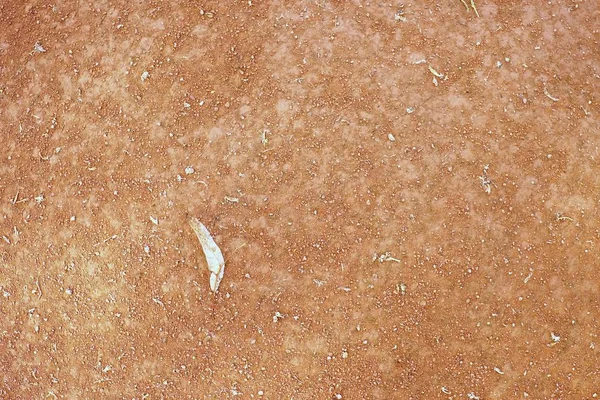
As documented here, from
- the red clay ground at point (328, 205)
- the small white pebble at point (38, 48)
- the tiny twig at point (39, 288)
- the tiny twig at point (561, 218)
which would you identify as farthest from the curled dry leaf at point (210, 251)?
the tiny twig at point (561, 218)

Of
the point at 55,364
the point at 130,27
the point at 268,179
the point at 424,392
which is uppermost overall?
the point at 130,27

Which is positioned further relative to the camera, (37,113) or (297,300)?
(37,113)

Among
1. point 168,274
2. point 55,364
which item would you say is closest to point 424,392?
point 168,274

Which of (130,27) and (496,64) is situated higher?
(130,27)

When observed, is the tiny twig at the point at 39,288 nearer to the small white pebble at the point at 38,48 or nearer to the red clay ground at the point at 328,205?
the red clay ground at the point at 328,205

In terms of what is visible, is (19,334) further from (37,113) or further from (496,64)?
(496,64)

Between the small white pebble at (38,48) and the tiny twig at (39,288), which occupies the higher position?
the small white pebble at (38,48)
